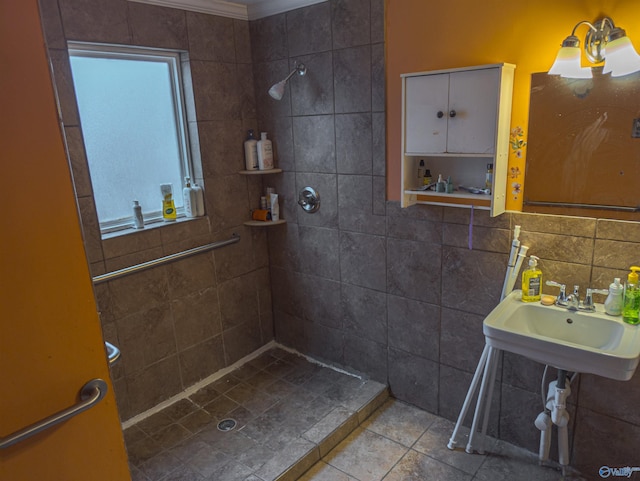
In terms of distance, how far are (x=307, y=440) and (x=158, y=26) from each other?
7.46 feet

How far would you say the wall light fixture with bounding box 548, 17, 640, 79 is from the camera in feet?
5.12

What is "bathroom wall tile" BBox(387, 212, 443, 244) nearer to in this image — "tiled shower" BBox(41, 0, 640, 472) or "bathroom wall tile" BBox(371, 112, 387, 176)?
"tiled shower" BBox(41, 0, 640, 472)

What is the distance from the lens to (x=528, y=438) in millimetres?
2225

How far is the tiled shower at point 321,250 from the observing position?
2002 mm

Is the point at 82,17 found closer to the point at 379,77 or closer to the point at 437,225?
the point at 379,77

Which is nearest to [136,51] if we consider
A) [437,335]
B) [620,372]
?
[437,335]

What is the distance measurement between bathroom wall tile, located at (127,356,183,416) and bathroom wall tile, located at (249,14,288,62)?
1905 millimetres

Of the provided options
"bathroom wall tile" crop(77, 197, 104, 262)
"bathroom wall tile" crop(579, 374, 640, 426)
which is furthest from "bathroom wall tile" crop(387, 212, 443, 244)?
"bathroom wall tile" crop(77, 197, 104, 262)

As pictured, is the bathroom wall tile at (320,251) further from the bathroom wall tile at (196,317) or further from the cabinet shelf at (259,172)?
the bathroom wall tile at (196,317)

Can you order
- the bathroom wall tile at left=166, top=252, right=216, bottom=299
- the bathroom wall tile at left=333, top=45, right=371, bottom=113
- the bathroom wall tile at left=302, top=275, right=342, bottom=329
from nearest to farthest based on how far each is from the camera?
1. the bathroom wall tile at left=333, top=45, right=371, bottom=113
2. the bathroom wall tile at left=166, top=252, right=216, bottom=299
3. the bathroom wall tile at left=302, top=275, right=342, bottom=329

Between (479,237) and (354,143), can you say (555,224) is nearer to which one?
(479,237)

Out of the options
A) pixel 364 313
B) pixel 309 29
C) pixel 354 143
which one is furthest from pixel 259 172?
pixel 364 313

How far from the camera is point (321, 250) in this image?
9.17 ft

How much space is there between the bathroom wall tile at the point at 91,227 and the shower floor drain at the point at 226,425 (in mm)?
1102
